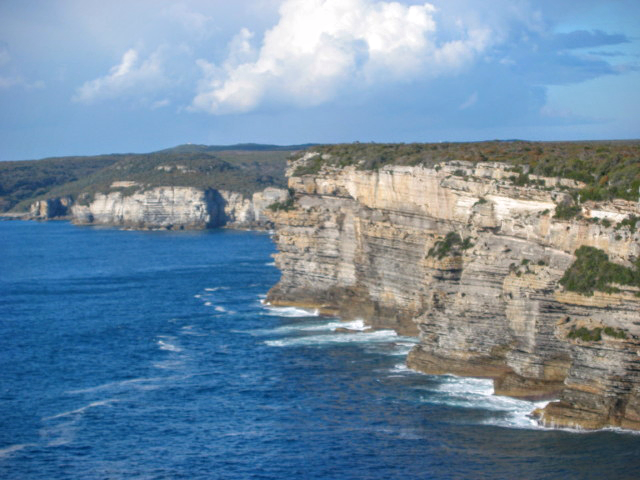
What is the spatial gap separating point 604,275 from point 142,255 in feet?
297

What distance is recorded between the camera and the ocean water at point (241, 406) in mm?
36594

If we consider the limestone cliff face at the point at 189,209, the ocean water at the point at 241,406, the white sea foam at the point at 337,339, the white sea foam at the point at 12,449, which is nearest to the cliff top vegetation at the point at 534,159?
the ocean water at the point at 241,406

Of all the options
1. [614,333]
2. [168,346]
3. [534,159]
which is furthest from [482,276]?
[168,346]

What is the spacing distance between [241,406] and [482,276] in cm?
1483

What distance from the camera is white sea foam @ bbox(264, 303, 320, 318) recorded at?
71.7 m

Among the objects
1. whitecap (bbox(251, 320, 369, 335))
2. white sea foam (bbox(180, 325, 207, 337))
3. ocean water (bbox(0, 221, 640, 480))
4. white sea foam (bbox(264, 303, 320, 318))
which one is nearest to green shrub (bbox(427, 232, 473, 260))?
ocean water (bbox(0, 221, 640, 480))

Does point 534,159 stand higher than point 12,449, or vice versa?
point 534,159

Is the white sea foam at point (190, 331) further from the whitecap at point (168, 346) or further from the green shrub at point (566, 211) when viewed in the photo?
the green shrub at point (566, 211)

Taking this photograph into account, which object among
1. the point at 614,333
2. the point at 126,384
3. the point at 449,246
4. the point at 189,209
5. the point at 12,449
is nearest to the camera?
the point at 614,333

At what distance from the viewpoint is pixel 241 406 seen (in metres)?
45.7

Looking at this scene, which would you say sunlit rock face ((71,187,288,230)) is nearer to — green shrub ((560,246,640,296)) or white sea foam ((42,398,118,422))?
white sea foam ((42,398,118,422))

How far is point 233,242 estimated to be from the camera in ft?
461

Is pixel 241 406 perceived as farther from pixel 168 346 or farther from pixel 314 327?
pixel 314 327

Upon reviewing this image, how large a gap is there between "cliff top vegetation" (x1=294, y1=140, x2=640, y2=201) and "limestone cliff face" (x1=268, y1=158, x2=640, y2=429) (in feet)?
3.68
